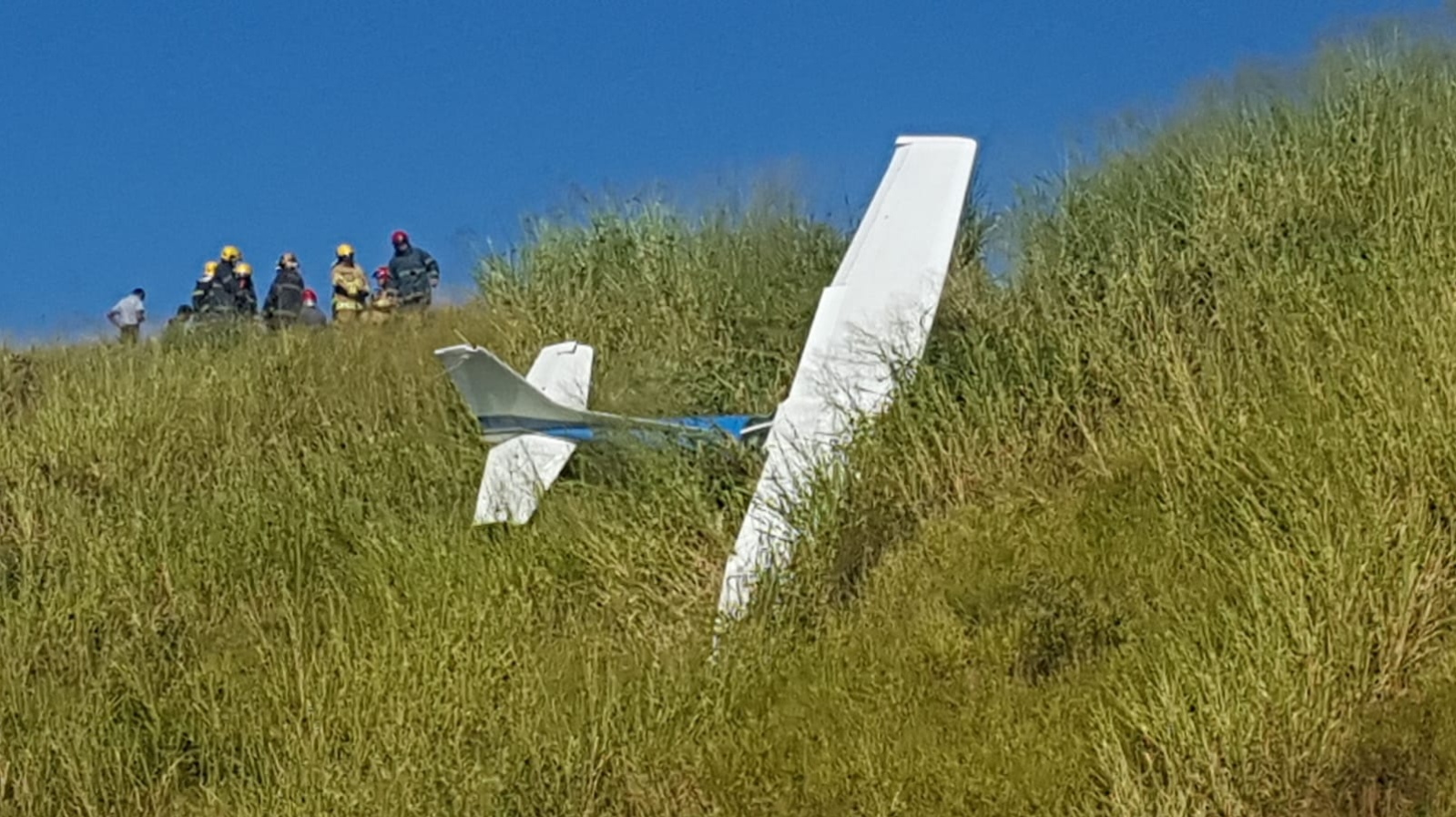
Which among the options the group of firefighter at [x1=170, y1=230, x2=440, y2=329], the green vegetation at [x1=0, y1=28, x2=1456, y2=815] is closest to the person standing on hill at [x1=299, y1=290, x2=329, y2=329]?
the group of firefighter at [x1=170, y1=230, x2=440, y2=329]

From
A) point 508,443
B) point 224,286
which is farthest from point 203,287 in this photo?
point 508,443

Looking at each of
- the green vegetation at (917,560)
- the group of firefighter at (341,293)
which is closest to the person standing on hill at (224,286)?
the group of firefighter at (341,293)

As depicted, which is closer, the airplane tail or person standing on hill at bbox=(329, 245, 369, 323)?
the airplane tail

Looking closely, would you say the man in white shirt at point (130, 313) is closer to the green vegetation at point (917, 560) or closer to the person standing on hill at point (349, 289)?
the person standing on hill at point (349, 289)


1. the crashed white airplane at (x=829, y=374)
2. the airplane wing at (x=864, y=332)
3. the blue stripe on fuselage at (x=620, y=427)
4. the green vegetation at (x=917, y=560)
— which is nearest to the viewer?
the green vegetation at (x=917, y=560)

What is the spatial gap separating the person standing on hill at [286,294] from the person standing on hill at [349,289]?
1.58 feet

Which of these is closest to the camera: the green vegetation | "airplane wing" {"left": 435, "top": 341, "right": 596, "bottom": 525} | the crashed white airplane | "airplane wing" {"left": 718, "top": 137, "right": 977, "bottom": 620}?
the green vegetation

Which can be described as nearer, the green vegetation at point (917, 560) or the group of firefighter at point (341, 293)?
the green vegetation at point (917, 560)

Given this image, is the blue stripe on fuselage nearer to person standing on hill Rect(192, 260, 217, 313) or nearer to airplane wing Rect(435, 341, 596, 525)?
airplane wing Rect(435, 341, 596, 525)

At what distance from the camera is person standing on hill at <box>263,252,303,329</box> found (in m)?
18.6

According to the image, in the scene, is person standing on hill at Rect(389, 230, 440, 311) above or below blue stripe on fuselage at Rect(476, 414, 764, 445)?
above

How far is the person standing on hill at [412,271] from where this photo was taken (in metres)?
18.8

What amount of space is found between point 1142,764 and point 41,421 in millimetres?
8564

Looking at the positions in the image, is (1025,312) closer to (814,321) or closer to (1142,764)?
(814,321)
